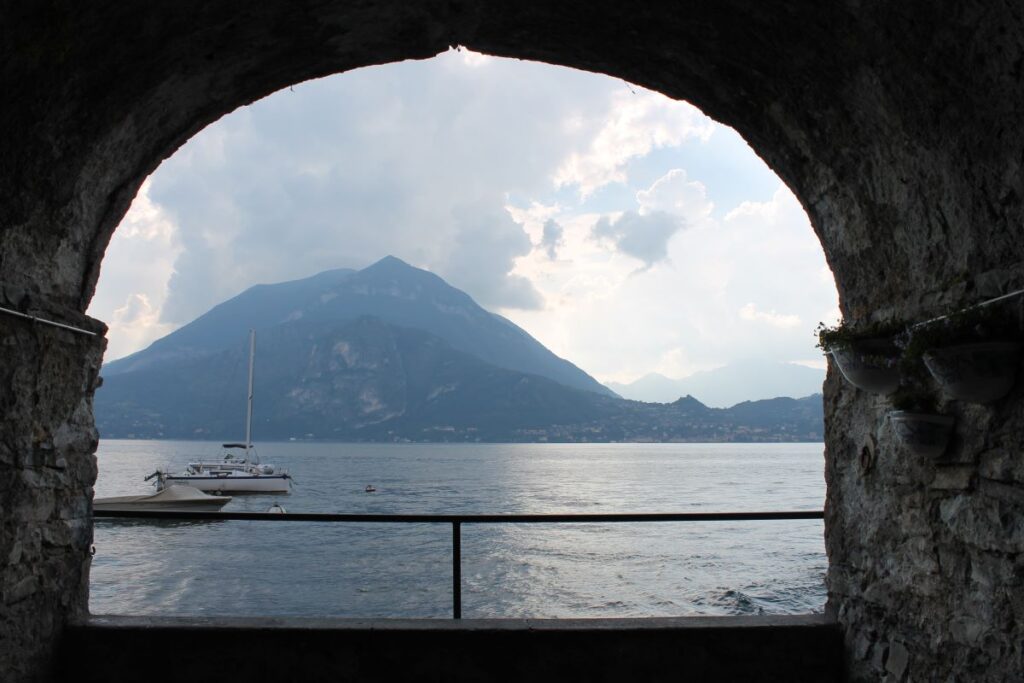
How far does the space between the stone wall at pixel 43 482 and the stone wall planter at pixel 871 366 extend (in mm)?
3769

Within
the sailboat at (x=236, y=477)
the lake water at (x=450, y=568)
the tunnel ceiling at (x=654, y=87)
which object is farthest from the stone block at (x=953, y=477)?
the sailboat at (x=236, y=477)

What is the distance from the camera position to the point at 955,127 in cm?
285

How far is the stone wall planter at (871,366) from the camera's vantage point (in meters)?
3.42

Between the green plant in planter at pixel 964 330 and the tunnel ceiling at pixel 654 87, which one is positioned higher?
the tunnel ceiling at pixel 654 87

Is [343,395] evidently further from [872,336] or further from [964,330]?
[964,330]

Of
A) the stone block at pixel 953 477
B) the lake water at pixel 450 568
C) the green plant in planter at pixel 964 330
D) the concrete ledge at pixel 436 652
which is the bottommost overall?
the lake water at pixel 450 568

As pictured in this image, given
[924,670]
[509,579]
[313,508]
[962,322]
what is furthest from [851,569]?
[313,508]

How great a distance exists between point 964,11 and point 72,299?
160 inches

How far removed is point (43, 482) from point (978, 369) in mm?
4014

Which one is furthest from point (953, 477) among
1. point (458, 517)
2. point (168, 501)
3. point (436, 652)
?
point (168, 501)

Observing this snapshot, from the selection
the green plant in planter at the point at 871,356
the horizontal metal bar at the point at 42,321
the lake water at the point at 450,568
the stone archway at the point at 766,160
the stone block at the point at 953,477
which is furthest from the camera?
the lake water at the point at 450,568

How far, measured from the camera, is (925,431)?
10.1 ft

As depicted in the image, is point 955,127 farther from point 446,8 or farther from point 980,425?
point 446,8

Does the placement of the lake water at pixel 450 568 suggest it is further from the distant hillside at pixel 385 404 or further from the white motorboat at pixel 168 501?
the distant hillside at pixel 385 404
